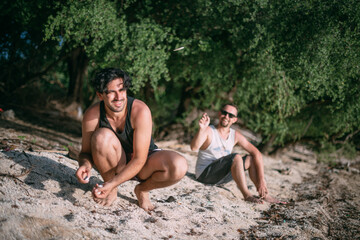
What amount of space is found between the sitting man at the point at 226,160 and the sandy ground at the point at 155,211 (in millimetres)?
158

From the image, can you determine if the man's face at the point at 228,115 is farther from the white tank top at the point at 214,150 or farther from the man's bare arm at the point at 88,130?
the man's bare arm at the point at 88,130

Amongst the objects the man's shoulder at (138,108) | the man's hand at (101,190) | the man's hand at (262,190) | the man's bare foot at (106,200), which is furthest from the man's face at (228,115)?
the man's hand at (101,190)

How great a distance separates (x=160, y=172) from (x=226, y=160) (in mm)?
1463

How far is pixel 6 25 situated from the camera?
6398 mm

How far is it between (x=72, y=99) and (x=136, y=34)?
4462 mm

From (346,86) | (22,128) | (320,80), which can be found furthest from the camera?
(22,128)

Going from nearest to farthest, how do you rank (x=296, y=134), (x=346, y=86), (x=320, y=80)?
1. (x=320, y=80)
2. (x=346, y=86)
3. (x=296, y=134)

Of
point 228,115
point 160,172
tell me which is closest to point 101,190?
point 160,172

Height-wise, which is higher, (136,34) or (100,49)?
(136,34)

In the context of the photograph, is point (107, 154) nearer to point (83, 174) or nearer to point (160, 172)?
point (83, 174)

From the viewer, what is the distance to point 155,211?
2.96 meters

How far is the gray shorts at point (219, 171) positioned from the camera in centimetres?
394

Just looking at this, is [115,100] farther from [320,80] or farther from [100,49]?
[320,80]

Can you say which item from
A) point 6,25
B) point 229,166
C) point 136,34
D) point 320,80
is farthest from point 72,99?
point 320,80
